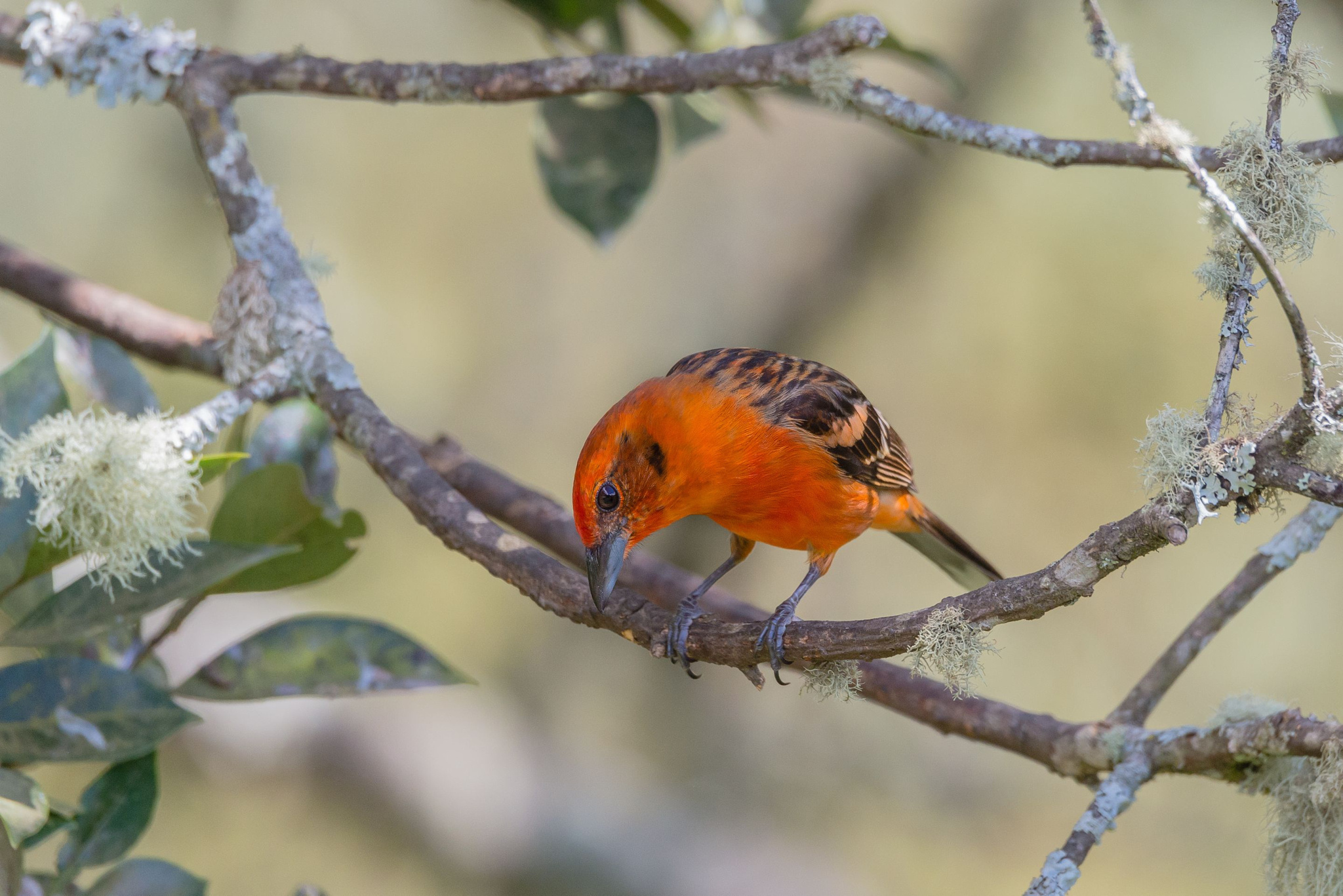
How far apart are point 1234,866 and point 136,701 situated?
15.3 ft

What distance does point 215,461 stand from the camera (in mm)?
1615

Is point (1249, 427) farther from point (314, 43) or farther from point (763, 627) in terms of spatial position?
point (314, 43)

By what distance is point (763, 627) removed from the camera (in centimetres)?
159

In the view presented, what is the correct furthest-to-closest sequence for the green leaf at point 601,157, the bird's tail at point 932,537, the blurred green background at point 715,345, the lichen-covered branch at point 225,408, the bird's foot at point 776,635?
the blurred green background at point 715,345, the green leaf at point 601,157, the bird's tail at point 932,537, the lichen-covered branch at point 225,408, the bird's foot at point 776,635

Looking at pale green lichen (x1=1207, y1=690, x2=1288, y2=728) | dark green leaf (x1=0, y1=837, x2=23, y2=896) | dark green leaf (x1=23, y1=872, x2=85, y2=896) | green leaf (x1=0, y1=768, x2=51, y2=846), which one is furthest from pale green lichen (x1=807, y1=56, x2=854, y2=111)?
dark green leaf (x1=23, y1=872, x2=85, y2=896)

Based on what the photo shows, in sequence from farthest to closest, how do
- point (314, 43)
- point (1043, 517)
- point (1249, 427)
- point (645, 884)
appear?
point (314, 43) < point (1043, 517) < point (645, 884) < point (1249, 427)

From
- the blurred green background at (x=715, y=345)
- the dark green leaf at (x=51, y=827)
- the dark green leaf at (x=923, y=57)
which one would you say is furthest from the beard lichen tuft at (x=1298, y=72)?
the blurred green background at (x=715, y=345)

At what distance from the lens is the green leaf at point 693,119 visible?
9.14 ft

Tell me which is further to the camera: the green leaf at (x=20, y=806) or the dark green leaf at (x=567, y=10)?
the dark green leaf at (x=567, y=10)

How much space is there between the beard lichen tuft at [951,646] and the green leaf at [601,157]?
1757 mm

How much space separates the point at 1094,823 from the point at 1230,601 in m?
0.57

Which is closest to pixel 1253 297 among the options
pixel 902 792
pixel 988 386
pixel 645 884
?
pixel 645 884

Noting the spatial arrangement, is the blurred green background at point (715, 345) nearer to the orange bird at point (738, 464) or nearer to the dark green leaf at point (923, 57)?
the dark green leaf at point (923, 57)

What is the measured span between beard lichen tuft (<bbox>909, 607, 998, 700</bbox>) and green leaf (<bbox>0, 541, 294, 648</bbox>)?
1.03 m
